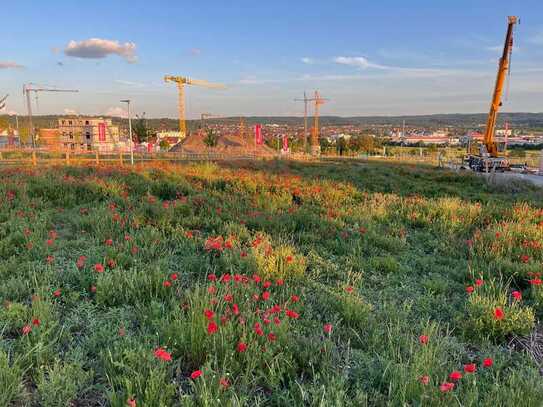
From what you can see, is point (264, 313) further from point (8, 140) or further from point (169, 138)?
point (169, 138)

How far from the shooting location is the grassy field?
2.44 meters

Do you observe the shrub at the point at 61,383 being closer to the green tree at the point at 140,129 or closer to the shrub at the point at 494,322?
the shrub at the point at 494,322

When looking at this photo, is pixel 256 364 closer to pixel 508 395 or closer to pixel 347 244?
pixel 508 395

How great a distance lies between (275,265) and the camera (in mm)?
4488

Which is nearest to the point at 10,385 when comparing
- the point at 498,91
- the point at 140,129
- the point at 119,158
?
the point at 119,158

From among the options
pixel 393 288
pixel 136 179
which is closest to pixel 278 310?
pixel 393 288

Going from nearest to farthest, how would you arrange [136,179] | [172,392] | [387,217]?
[172,392], [387,217], [136,179]

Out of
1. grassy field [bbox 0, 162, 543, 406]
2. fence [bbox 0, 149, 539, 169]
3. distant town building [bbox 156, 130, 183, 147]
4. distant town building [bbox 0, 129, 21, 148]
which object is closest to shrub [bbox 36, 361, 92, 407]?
grassy field [bbox 0, 162, 543, 406]

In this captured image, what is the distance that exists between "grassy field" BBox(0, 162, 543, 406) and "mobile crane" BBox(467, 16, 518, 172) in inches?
1324

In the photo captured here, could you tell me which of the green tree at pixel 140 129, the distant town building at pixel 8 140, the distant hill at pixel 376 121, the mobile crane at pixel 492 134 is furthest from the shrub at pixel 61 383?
the distant hill at pixel 376 121

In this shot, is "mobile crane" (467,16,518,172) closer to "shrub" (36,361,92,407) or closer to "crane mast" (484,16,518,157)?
"crane mast" (484,16,518,157)

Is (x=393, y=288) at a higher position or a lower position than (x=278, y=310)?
lower

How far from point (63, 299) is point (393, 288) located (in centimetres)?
332

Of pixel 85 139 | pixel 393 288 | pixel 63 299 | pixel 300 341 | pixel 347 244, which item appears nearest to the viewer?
pixel 300 341
